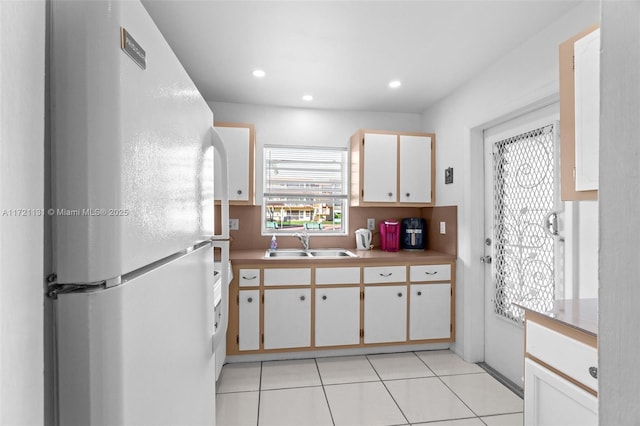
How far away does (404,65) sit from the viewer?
248 centimetres

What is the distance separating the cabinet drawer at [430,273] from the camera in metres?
2.92

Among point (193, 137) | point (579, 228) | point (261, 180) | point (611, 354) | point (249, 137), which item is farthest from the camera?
point (261, 180)

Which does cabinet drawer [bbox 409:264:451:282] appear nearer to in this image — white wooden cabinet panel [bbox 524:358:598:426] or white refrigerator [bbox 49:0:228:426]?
white wooden cabinet panel [bbox 524:358:598:426]

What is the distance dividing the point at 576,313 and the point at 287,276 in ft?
6.45

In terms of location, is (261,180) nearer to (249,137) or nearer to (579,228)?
(249,137)

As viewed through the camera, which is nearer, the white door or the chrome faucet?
the white door

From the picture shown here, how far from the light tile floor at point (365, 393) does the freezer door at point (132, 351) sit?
1.44 meters

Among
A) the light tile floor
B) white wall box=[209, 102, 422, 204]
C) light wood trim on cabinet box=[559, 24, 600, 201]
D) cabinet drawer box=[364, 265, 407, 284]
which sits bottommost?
the light tile floor

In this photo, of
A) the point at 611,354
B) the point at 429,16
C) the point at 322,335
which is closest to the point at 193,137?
the point at 611,354

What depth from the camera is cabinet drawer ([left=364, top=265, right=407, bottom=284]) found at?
286cm

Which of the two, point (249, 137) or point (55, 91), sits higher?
point (249, 137)

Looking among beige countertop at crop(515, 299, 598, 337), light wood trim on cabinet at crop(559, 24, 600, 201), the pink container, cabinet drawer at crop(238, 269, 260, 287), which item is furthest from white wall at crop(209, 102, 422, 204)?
beige countertop at crop(515, 299, 598, 337)

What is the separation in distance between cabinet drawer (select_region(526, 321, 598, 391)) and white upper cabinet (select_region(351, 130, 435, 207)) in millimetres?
1919

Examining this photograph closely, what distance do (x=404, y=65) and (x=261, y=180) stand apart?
1.77m
